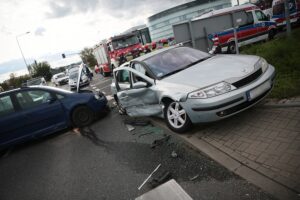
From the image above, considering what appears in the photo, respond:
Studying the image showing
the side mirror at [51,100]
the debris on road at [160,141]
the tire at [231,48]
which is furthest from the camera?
the tire at [231,48]

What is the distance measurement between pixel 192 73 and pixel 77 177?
2649mm

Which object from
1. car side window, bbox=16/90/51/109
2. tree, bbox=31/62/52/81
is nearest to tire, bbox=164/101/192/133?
car side window, bbox=16/90/51/109

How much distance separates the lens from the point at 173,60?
502 centimetres

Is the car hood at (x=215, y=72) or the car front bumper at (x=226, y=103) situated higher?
the car hood at (x=215, y=72)

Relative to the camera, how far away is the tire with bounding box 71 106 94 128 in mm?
6539

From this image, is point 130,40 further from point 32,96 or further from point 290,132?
point 290,132

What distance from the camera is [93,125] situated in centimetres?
662

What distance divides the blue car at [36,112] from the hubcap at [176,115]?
316 centimetres

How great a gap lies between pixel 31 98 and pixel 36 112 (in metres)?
0.42

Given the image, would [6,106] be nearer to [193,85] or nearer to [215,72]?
[193,85]

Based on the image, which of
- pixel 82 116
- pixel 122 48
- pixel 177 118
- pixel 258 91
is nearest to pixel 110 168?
pixel 177 118

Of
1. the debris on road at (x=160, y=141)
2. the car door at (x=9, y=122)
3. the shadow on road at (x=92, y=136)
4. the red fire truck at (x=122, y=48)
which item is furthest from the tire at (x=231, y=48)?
the car door at (x=9, y=122)

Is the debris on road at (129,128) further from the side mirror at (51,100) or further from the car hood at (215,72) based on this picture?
the side mirror at (51,100)

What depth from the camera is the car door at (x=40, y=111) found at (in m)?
6.00
